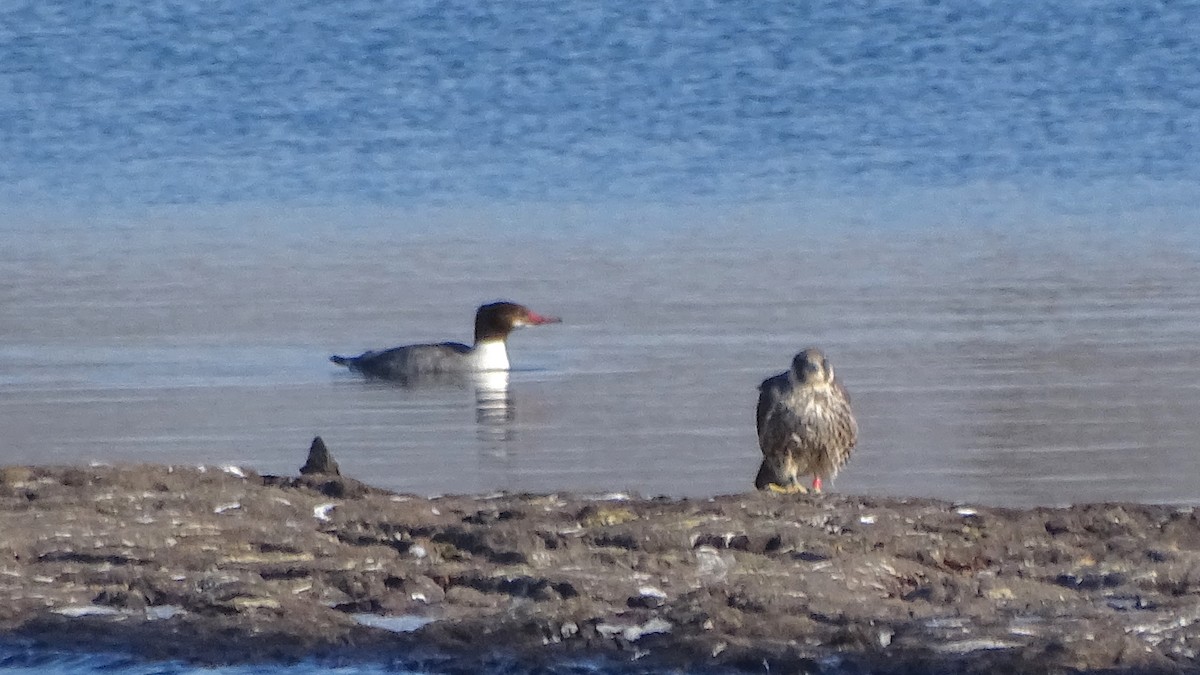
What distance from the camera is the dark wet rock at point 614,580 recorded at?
7129mm

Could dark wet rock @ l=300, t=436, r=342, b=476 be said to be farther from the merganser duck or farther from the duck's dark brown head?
the duck's dark brown head

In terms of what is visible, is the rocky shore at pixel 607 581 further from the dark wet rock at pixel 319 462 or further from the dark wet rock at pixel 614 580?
the dark wet rock at pixel 319 462

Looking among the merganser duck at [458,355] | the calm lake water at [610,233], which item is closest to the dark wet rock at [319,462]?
the calm lake water at [610,233]

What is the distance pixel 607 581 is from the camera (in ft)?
25.6

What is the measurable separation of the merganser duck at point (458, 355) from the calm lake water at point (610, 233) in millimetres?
270

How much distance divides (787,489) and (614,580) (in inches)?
76.8

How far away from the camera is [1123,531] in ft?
28.2

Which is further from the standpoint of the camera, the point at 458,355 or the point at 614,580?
the point at 458,355

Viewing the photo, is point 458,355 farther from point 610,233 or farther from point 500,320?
point 610,233

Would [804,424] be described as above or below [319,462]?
above

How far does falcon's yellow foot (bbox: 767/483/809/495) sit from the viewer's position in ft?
29.8

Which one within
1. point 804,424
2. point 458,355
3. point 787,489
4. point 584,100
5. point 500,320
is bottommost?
point 787,489

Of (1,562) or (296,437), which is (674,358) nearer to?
(296,437)

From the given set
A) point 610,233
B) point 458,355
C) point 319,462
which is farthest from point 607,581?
point 610,233
